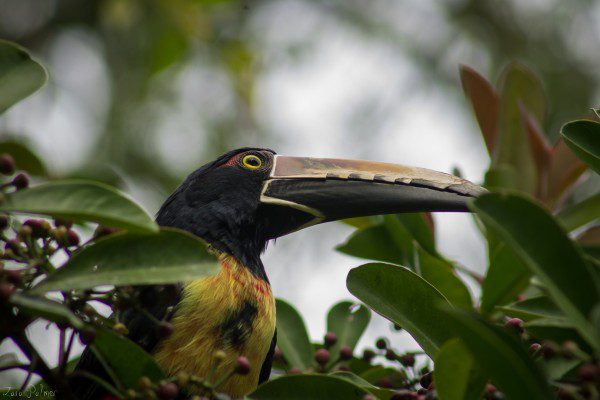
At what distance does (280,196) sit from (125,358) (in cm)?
165

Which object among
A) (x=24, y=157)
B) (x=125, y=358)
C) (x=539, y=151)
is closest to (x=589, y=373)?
(x=125, y=358)

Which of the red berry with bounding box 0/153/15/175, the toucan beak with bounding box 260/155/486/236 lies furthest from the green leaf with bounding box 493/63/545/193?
the red berry with bounding box 0/153/15/175

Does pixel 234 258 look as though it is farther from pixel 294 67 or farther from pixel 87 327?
pixel 294 67

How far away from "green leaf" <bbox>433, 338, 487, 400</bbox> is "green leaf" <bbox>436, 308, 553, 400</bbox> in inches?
6.0

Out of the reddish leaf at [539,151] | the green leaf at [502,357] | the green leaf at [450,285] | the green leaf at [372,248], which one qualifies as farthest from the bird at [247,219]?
the green leaf at [502,357]

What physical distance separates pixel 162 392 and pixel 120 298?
26cm

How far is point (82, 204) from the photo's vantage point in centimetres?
194

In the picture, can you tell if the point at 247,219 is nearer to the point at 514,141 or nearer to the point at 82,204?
the point at 514,141

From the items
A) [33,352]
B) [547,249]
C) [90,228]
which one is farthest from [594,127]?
[90,228]

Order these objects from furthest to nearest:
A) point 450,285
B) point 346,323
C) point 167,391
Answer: point 346,323 → point 450,285 → point 167,391

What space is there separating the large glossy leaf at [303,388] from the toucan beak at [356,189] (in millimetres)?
1038

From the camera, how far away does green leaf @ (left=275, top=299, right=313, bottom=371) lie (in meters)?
3.16

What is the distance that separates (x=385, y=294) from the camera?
230 centimetres

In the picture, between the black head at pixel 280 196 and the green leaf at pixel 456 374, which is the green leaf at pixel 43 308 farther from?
the black head at pixel 280 196
